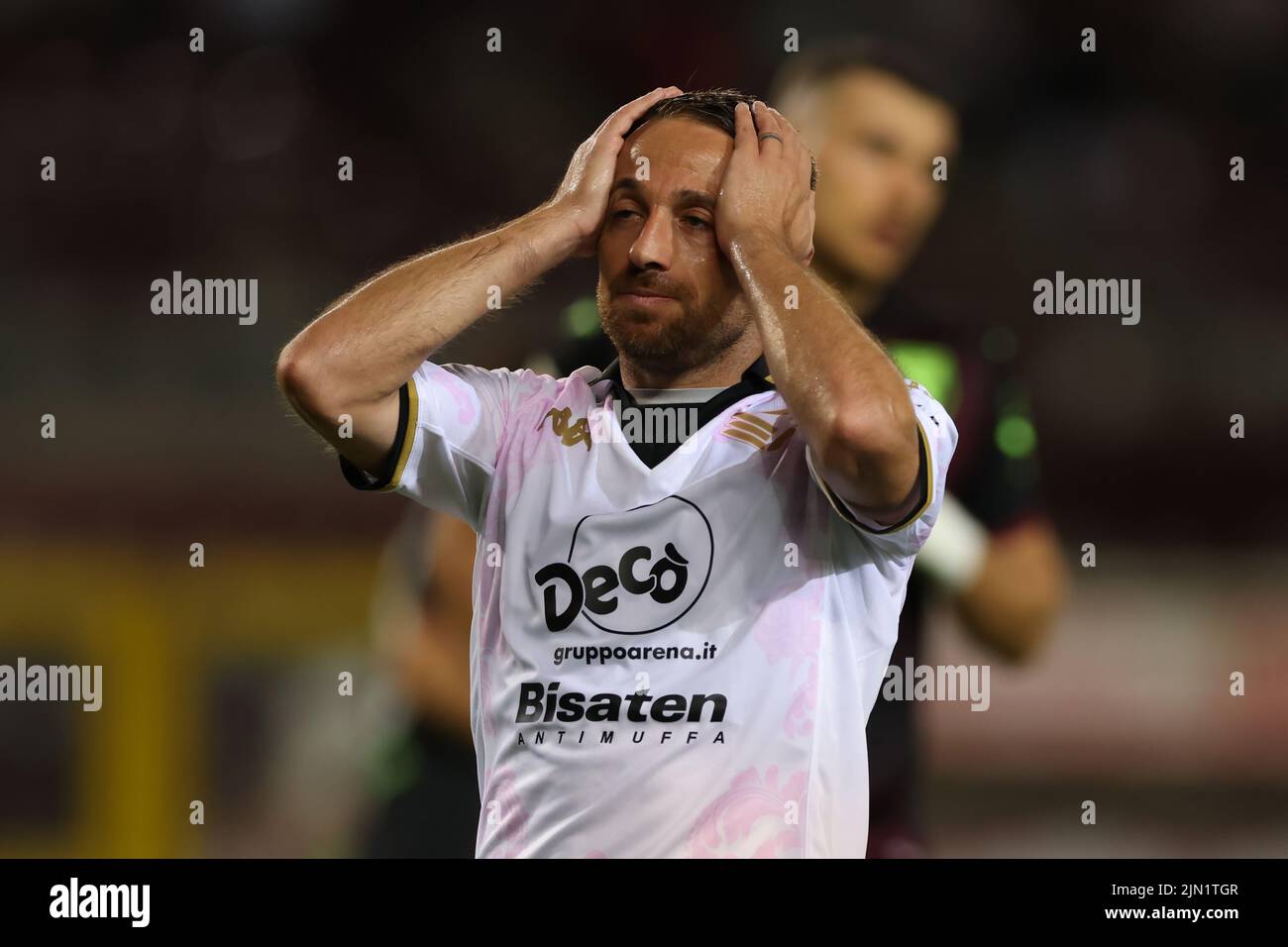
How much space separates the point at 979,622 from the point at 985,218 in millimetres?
1128

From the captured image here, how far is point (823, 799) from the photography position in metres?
1.61

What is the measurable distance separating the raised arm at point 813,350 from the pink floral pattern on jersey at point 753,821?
35cm

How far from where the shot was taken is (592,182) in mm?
1771

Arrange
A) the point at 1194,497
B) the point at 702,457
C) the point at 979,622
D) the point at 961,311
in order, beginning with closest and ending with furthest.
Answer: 1. the point at 702,457
2. the point at 979,622
3. the point at 961,311
4. the point at 1194,497

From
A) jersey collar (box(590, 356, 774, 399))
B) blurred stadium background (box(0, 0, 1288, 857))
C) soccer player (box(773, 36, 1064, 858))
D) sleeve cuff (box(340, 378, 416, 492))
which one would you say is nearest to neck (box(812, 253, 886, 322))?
soccer player (box(773, 36, 1064, 858))

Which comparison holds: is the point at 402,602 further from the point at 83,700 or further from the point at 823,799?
the point at 823,799

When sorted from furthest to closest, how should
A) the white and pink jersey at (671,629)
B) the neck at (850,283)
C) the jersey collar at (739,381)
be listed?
the neck at (850,283)
the jersey collar at (739,381)
the white and pink jersey at (671,629)

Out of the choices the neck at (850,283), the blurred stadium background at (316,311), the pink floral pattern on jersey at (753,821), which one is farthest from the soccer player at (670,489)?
the blurred stadium background at (316,311)

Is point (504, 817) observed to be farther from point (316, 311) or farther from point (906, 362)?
point (316, 311)

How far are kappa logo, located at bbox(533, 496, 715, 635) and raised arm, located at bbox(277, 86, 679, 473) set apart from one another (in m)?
0.28

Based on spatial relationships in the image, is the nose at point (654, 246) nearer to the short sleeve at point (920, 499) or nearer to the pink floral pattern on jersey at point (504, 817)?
the short sleeve at point (920, 499)

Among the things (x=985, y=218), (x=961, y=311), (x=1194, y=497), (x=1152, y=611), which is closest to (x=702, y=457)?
(x=961, y=311)

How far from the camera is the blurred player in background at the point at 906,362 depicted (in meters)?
2.91

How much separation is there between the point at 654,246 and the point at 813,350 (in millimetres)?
277
